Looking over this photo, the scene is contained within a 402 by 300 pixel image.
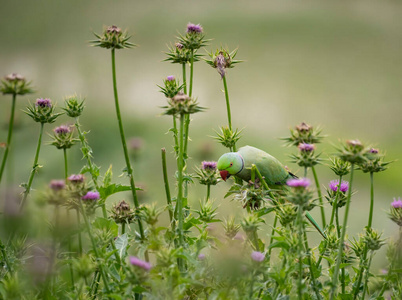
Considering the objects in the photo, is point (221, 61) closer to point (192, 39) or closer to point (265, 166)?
point (192, 39)

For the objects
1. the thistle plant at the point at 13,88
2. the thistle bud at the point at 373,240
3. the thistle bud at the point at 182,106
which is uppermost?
the thistle plant at the point at 13,88

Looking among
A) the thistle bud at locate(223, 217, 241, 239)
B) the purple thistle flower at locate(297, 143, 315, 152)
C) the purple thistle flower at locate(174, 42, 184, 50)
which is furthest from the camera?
the purple thistle flower at locate(174, 42, 184, 50)

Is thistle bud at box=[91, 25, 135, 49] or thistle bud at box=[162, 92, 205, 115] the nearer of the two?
thistle bud at box=[162, 92, 205, 115]

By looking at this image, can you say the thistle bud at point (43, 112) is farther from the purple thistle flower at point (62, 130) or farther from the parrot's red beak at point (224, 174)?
the parrot's red beak at point (224, 174)

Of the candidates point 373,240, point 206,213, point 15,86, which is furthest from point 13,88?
point 373,240

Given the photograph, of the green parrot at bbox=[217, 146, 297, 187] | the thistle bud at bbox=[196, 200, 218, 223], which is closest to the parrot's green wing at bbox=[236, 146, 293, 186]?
the green parrot at bbox=[217, 146, 297, 187]

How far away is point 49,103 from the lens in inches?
53.5

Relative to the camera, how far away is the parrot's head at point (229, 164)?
1357 millimetres

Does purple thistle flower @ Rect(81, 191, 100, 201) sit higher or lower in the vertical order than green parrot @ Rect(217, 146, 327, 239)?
lower

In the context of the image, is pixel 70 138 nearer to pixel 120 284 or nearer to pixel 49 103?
pixel 49 103

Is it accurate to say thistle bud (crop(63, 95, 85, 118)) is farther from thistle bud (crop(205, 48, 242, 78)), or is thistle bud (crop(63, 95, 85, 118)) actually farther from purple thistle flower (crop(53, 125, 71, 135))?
thistle bud (crop(205, 48, 242, 78))

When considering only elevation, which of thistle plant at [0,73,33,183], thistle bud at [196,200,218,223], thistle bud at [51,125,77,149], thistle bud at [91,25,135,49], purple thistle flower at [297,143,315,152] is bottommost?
thistle bud at [196,200,218,223]

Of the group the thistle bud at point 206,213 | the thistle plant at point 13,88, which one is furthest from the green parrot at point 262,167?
the thistle plant at point 13,88

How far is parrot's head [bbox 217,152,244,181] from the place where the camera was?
1357 millimetres
